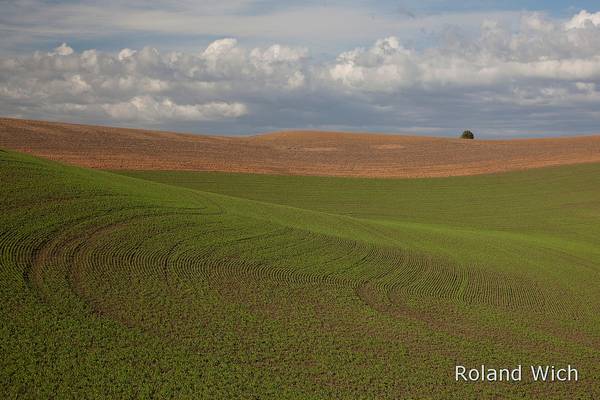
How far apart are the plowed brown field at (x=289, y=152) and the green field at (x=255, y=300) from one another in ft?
74.2

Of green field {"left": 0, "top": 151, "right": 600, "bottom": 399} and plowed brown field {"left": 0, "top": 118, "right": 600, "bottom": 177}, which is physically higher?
plowed brown field {"left": 0, "top": 118, "right": 600, "bottom": 177}

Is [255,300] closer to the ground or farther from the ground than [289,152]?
closer to the ground

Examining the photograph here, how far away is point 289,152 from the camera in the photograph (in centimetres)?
6181

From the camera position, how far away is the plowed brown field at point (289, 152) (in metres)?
48.8

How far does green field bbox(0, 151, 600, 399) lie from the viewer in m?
10.7

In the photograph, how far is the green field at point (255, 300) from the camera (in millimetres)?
10680

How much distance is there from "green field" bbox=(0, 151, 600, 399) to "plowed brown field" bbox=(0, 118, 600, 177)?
22608mm

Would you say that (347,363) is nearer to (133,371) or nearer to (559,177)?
(133,371)

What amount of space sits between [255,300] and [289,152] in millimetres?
47763

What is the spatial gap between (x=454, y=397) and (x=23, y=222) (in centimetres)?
1160

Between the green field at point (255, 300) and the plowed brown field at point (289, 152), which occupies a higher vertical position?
the plowed brown field at point (289, 152)

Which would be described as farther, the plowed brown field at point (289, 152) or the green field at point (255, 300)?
the plowed brown field at point (289, 152)

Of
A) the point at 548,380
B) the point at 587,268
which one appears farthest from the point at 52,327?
the point at 587,268

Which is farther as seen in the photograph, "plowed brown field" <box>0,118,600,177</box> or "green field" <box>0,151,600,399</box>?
"plowed brown field" <box>0,118,600,177</box>
